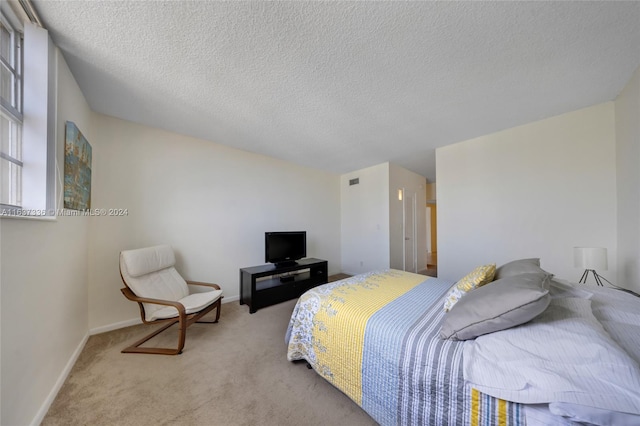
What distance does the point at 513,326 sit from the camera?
1.06 m

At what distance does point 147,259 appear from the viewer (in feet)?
7.68

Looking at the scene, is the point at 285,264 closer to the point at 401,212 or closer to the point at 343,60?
the point at 401,212

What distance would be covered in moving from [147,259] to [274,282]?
5.69 feet

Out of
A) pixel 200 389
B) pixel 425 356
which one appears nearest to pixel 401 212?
pixel 425 356

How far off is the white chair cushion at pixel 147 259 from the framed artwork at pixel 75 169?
0.62 meters

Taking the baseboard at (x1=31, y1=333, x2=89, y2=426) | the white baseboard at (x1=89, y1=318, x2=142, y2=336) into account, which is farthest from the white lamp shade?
the white baseboard at (x1=89, y1=318, x2=142, y2=336)

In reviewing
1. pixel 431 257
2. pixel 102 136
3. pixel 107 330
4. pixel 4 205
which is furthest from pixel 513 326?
pixel 431 257

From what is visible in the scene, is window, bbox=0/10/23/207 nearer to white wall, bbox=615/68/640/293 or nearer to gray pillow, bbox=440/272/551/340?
gray pillow, bbox=440/272/551/340

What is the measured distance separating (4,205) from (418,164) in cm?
523

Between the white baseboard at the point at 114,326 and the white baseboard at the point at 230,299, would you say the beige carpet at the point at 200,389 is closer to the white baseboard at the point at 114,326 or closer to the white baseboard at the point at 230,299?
the white baseboard at the point at 114,326

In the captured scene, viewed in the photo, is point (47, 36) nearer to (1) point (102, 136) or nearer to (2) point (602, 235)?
(1) point (102, 136)

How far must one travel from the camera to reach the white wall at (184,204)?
2.48 metres

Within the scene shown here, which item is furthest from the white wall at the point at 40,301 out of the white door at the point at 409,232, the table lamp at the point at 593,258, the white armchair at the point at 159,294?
the white door at the point at 409,232

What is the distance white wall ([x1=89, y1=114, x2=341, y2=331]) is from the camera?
2.48m
